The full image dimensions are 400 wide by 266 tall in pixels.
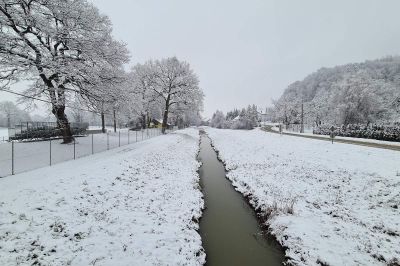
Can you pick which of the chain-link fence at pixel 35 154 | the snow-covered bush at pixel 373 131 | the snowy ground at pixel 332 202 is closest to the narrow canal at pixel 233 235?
the snowy ground at pixel 332 202

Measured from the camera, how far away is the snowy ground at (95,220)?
5498mm

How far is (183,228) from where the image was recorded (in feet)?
26.0

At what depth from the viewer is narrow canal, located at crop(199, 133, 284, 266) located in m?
6.90

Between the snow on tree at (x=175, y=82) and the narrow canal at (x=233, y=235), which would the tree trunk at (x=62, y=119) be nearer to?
the narrow canal at (x=233, y=235)

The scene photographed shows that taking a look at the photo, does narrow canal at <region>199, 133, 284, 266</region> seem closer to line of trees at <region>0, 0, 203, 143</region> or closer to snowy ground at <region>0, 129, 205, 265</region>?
snowy ground at <region>0, 129, 205, 265</region>

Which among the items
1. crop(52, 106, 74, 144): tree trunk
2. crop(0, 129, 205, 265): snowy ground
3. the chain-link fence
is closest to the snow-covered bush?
crop(0, 129, 205, 265): snowy ground

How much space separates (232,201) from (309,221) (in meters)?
4.11

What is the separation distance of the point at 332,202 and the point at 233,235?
202 inches

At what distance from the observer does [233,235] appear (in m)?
8.33

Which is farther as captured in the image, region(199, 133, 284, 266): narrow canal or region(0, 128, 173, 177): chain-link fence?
region(0, 128, 173, 177): chain-link fence

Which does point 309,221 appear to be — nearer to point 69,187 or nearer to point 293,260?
point 293,260

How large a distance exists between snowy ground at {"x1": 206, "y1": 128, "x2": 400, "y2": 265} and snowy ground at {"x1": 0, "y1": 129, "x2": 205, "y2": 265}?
128 inches

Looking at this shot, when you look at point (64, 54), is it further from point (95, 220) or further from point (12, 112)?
point (12, 112)

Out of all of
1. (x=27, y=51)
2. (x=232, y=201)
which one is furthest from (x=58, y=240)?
(x=27, y=51)
